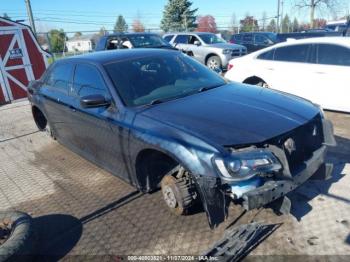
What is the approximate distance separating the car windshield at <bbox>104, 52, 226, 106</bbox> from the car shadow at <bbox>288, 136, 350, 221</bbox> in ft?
5.40

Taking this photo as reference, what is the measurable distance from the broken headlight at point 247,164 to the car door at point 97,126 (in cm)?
133

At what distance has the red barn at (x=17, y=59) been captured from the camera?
11.1 m

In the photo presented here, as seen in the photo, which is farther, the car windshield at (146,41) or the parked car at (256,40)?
the parked car at (256,40)

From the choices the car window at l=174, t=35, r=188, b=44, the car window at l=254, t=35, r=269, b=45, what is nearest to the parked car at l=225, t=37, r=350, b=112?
the car window at l=174, t=35, r=188, b=44

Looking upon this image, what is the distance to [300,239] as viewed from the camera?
3.03 meters

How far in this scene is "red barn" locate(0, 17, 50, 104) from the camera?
36.3 feet

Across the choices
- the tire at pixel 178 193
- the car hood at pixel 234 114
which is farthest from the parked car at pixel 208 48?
the tire at pixel 178 193

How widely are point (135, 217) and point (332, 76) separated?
4.59 meters

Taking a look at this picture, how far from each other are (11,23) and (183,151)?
1062 centimetres

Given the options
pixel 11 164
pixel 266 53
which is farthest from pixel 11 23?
pixel 266 53

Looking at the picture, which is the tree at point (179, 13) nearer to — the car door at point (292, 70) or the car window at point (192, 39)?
the car window at point (192, 39)

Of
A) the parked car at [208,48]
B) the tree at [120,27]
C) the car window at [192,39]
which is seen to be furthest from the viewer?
the tree at [120,27]

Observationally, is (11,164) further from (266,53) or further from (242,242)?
(266,53)

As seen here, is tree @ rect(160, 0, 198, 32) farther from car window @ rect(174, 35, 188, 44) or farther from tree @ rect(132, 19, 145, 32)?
car window @ rect(174, 35, 188, 44)
